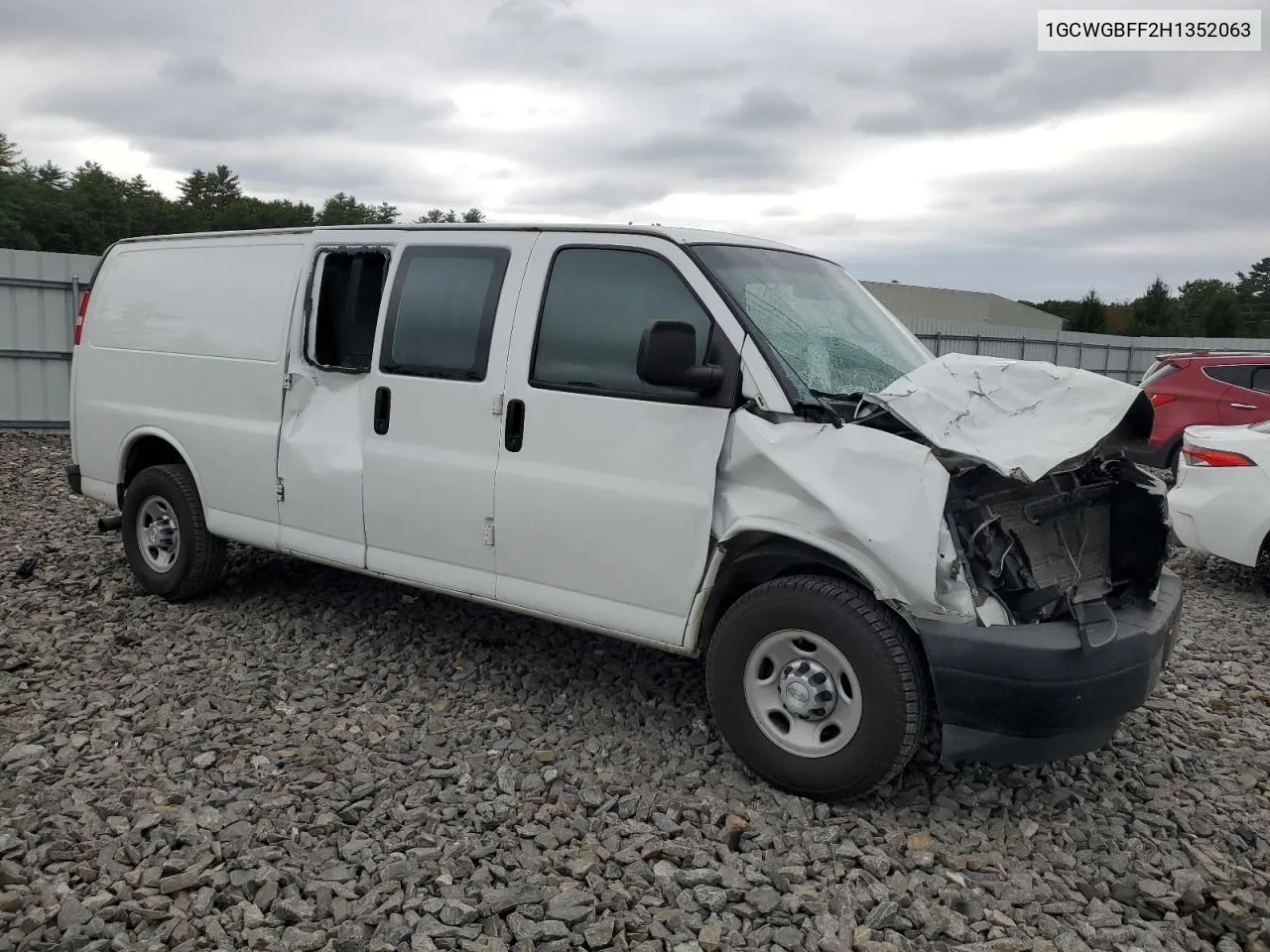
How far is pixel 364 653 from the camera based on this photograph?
5359 mm

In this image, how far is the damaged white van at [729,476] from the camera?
3514 mm

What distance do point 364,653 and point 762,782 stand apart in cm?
239

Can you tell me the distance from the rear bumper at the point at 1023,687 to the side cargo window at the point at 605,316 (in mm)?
1416

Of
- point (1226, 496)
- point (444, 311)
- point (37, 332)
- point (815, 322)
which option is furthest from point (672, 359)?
point (37, 332)

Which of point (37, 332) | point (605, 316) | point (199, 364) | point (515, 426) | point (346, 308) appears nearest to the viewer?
point (605, 316)

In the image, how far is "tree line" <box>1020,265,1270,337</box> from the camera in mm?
55500

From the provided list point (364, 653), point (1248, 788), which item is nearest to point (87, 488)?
point (364, 653)

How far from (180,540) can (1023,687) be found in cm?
474

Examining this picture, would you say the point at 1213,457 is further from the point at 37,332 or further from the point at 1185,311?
the point at 1185,311

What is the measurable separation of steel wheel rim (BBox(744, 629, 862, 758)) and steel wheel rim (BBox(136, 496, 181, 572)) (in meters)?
3.91

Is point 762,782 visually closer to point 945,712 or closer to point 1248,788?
point 945,712

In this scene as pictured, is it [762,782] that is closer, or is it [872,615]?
[872,615]

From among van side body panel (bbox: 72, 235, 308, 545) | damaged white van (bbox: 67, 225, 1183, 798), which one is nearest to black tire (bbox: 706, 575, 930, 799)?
damaged white van (bbox: 67, 225, 1183, 798)

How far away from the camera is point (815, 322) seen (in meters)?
4.30
